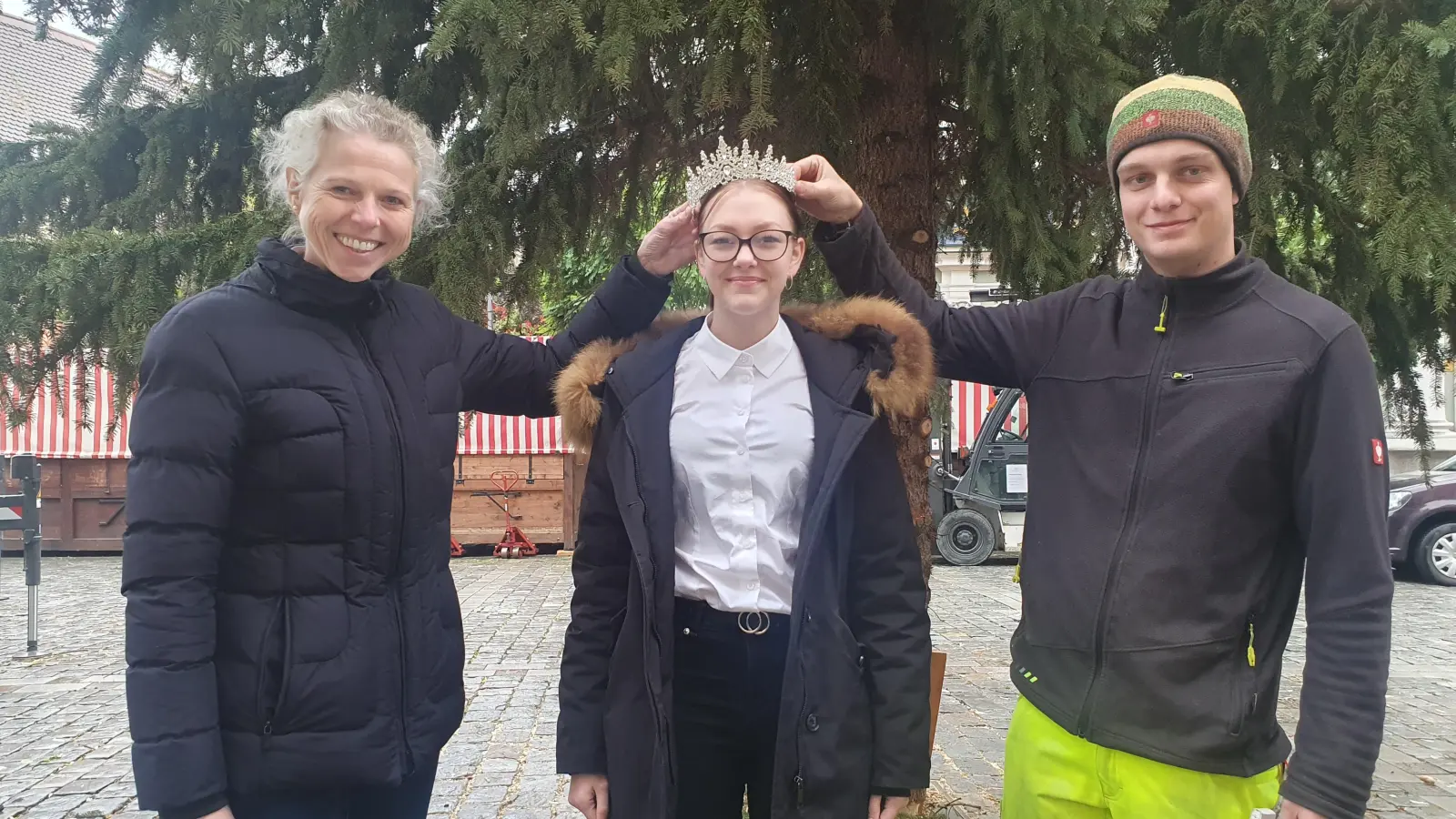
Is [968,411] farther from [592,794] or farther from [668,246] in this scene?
[592,794]

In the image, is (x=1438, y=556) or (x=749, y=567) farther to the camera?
(x=1438, y=556)

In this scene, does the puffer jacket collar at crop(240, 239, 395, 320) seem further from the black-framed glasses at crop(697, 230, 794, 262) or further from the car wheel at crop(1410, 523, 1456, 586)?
the car wheel at crop(1410, 523, 1456, 586)

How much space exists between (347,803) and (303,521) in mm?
630

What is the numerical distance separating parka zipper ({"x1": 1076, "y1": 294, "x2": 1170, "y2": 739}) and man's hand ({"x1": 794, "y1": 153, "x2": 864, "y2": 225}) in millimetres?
789

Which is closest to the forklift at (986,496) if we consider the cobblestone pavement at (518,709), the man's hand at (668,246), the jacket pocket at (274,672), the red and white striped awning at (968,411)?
the red and white striped awning at (968,411)

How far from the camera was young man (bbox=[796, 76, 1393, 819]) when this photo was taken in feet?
5.50

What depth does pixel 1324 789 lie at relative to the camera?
1.64m

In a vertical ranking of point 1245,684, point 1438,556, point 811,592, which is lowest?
point 1438,556

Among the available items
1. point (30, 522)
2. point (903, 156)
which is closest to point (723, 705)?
point (903, 156)

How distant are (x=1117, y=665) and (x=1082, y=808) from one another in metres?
0.34

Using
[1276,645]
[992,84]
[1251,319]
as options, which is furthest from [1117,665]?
[992,84]

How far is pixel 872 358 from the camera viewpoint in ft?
6.90

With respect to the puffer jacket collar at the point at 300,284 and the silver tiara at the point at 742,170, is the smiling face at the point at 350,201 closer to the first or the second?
the puffer jacket collar at the point at 300,284

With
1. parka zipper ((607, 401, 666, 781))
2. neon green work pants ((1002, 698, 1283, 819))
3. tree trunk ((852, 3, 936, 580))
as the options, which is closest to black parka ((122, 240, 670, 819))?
parka zipper ((607, 401, 666, 781))
